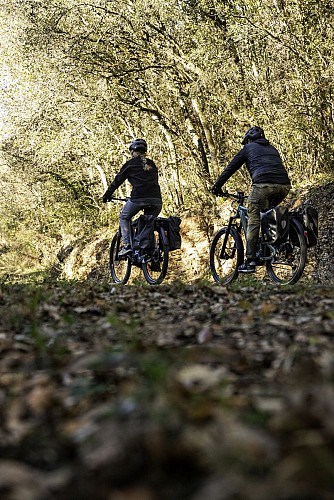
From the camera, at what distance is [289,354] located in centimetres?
312

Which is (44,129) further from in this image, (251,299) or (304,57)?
(251,299)

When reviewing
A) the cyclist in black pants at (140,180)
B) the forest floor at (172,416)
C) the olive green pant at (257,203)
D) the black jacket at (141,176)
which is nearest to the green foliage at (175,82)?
the cyclist in black pants at (140,180)

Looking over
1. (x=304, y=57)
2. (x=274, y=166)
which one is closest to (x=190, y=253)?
(x=304, y=57)

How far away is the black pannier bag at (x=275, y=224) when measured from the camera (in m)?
8.87

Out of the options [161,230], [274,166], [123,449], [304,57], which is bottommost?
[123,449]

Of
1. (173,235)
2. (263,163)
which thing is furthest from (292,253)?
(173,235)

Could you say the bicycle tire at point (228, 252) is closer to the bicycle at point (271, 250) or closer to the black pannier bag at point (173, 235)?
the bicycle at point (271, 250)

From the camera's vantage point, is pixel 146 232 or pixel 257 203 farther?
pixel 146 232

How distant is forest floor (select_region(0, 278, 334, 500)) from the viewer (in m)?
1.73

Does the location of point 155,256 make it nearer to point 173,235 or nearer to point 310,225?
point 173,235

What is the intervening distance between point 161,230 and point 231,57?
5.81 metres

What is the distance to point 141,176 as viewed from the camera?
10.9 meters

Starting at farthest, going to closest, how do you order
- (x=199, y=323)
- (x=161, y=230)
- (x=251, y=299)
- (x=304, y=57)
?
1. (x=304, y=57)
2. (x=161, y=230)
3. (x=251, y=299)
4. (x=199, y=323)

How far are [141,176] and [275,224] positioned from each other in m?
2.86
